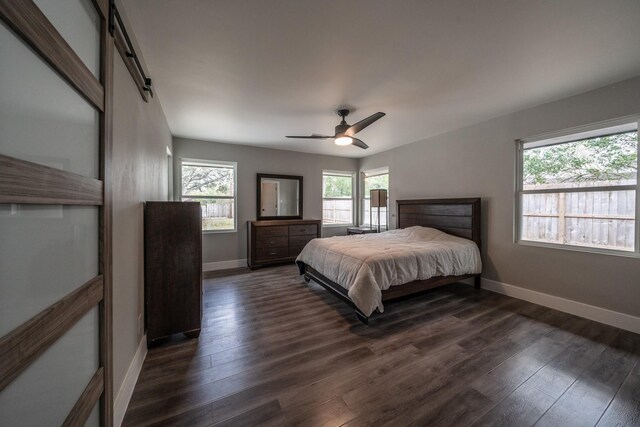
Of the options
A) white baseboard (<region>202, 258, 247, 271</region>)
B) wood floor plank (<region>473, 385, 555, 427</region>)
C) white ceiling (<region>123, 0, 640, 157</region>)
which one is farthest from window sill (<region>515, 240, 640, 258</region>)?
white baseboard (<region>202, 258, 247, 271</region>)

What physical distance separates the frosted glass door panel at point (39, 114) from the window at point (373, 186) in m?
5.16

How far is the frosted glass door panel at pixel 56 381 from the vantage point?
591 mm

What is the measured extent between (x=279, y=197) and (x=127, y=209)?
3756mm

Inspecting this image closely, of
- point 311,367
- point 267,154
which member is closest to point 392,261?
point 311,367

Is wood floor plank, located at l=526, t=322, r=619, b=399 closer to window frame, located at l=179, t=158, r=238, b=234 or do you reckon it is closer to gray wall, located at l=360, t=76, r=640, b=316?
gray wall, located at l=360, t=76, r=640, b=316

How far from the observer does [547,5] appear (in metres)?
1.55

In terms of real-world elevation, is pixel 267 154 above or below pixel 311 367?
above

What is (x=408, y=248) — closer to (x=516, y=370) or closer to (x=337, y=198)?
Result: (x=516, y=370)

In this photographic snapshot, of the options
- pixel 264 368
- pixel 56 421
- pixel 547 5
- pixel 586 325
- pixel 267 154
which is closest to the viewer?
pixel 56 421

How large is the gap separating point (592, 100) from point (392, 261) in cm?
285

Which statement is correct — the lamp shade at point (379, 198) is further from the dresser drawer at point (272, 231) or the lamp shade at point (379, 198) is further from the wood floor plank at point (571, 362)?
the wood floor plank at point (571, 362)

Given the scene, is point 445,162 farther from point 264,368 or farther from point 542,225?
point 264,368

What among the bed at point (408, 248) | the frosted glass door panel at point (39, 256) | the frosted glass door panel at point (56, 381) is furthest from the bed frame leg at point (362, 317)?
the frosted glass door panel at point (39, 256)

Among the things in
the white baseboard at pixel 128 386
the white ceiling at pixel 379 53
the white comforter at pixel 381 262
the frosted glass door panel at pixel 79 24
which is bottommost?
the white baseboard at pixel 128 386
